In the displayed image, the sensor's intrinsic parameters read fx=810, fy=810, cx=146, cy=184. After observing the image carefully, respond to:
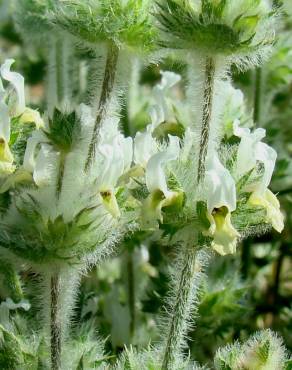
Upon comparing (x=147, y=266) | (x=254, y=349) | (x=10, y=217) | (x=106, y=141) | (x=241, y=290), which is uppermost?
(x=106, y=141)

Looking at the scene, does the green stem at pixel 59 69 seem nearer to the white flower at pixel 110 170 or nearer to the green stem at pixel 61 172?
the green stem at pixel 61 172

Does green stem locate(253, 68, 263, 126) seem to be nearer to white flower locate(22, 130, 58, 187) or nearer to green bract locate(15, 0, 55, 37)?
green bract locate(15, 0, 55, 37)

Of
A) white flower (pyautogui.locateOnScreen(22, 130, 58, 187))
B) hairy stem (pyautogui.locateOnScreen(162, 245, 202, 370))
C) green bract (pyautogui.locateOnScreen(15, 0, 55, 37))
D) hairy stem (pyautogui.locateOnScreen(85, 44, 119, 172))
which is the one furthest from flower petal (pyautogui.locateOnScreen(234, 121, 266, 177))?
green bract (pyautogui.locateOnScreen(15, 0, 55, 37))

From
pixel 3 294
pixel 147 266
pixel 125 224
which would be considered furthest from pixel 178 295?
pixel 147 266

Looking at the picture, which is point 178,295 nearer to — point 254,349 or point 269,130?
point 254,349

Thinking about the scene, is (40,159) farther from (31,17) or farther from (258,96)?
(258,96)

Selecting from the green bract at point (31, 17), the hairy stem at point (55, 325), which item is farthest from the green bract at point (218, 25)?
the green bract at point (31, 17)
